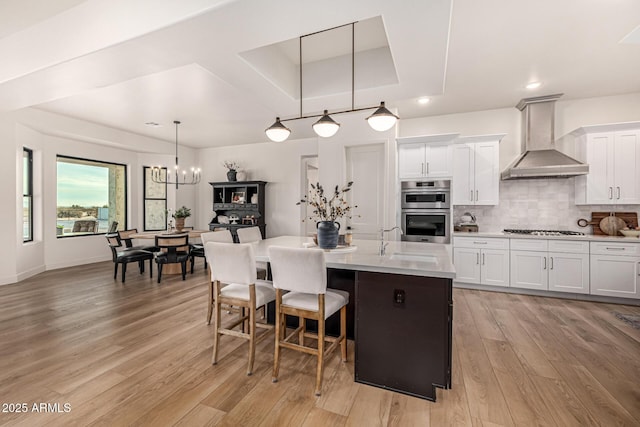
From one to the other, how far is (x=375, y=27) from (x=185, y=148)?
20.1 feet

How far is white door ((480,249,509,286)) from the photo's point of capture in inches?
165

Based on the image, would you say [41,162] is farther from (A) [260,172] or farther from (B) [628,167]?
(B) [628,167]

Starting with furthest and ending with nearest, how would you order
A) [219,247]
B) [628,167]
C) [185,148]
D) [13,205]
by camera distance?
[185,148] < [13,205] < [628,167] < [219,247]

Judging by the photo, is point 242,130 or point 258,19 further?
point 242,130

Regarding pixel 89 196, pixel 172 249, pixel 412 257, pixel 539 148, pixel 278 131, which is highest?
pixel 539 148

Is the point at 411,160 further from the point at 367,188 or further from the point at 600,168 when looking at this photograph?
the point at 600,168

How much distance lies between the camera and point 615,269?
12.2ft

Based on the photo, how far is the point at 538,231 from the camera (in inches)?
173

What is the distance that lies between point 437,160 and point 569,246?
81.9 inches

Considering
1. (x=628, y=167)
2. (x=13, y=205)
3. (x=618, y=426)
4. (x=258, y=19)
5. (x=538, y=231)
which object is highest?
(x=258, y=19)

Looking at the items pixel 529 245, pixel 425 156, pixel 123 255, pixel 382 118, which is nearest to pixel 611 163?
pixel 529 245

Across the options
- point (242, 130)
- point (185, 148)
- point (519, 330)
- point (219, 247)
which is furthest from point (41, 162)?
point (519, 330)

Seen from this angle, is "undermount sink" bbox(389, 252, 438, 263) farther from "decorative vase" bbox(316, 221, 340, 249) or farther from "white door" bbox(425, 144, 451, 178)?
"white door" bbox(425, 144, 451, 178)

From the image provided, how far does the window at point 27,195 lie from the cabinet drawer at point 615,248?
8.85 m
